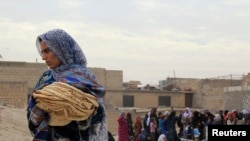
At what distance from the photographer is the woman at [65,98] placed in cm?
241

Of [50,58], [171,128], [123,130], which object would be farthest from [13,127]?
[50,58]

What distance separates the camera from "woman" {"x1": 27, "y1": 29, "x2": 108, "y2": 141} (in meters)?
2.41

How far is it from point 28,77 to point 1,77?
1764 mm

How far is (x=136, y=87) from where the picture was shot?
3650 cm

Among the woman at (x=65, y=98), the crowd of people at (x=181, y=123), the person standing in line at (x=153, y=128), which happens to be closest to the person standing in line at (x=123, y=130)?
the crowd of people at (x=181, y=123)

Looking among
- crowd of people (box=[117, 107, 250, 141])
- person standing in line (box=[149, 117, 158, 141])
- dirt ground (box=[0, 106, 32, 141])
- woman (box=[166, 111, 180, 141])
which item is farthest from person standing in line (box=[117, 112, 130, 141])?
dirt ground (box=[0, 106, 32, 141])

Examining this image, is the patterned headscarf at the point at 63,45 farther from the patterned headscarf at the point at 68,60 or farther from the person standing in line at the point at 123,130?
the person standing in line at the point at 123,130

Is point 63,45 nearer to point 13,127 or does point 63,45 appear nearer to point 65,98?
point 65,98

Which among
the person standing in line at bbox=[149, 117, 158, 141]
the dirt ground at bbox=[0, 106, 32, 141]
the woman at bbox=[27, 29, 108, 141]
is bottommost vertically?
the dirt ground at bbox=[0, 106, 32, 141]

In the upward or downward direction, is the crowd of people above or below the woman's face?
below

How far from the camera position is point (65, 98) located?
238 cm

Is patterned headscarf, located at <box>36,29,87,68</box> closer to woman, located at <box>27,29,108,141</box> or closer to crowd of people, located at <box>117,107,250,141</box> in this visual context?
woman, located at <box>27,29,108,141</box>

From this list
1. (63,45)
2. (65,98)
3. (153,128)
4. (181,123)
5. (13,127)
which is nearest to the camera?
(65,98)

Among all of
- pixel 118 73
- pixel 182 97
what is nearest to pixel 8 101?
pixel 118 73
